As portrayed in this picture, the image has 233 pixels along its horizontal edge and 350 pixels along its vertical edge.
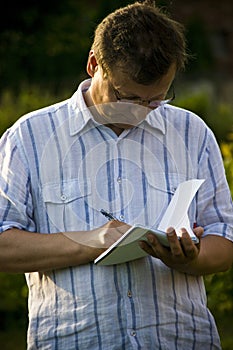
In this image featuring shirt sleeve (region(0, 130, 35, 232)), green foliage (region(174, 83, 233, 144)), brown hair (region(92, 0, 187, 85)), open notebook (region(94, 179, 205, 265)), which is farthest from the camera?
green foliage (region(174, 83, 233, 144))

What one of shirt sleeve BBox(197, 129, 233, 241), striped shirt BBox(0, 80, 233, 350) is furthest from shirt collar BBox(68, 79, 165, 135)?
shirt sleeve BBox(197, 129, 233, 241)

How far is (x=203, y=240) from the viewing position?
329 centimetres

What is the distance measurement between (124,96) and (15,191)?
0.50m

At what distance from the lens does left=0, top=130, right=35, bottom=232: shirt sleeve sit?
320 centimetres

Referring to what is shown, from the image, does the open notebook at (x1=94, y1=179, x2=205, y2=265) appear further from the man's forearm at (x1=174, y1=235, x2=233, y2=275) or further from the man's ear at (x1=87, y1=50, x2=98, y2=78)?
the man's ear at (x1=87, y1=50, x2=98, y2=78)

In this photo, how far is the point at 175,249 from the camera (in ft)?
9.91

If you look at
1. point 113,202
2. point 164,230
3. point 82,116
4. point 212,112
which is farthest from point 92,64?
point 212,112

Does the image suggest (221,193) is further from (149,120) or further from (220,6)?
(220,6)

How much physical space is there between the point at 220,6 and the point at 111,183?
20.3 meters

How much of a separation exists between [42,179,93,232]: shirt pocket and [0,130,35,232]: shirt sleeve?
0.07m

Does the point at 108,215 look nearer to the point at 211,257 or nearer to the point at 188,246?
the point at 188,246

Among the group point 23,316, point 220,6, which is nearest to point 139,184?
point 23,316

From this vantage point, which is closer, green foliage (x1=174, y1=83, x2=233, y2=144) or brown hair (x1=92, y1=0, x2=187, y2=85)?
brown hair (x1=92, y1=0, x2=187, y2=85)

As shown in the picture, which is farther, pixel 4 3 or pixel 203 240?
pixel 4 3
